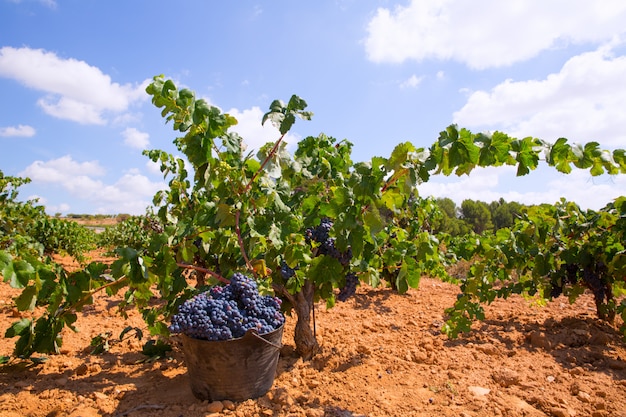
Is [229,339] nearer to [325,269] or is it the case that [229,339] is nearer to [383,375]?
[325,269]

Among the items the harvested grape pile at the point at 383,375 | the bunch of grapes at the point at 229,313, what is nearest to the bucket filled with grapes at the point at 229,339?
the bunch of grapes at the point at 229,313

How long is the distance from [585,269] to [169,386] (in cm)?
394

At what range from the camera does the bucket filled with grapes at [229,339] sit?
245 centimetres

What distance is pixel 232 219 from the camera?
8.57ft

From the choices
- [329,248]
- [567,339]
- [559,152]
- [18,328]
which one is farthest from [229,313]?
[567,339]

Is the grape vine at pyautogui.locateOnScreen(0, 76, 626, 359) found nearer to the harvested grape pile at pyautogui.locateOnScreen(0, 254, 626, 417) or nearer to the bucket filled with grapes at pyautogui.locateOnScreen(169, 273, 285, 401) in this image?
the bucket filled with grapes at pyautogui.locateOnScreen(169, 273, 285, 401)

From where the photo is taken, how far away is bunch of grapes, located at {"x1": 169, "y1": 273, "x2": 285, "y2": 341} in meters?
2.43

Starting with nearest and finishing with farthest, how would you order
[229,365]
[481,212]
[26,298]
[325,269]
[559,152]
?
[559,152], [26,298], [229,365], [325,269], [481,212]

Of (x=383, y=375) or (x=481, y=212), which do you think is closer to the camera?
(x=383, y=375)

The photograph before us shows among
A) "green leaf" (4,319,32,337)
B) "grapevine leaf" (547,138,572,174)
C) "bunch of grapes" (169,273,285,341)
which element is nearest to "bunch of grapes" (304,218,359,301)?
"bunch of grapes" (169,273,285,341)

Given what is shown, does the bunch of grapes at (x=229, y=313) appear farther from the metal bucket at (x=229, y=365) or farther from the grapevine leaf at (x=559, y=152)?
the grapevine leaf at (x=559, y=152)

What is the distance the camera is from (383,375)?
9.89ft

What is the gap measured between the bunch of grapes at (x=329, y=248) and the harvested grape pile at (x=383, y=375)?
→ 62cm

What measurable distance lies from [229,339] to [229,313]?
15cm
